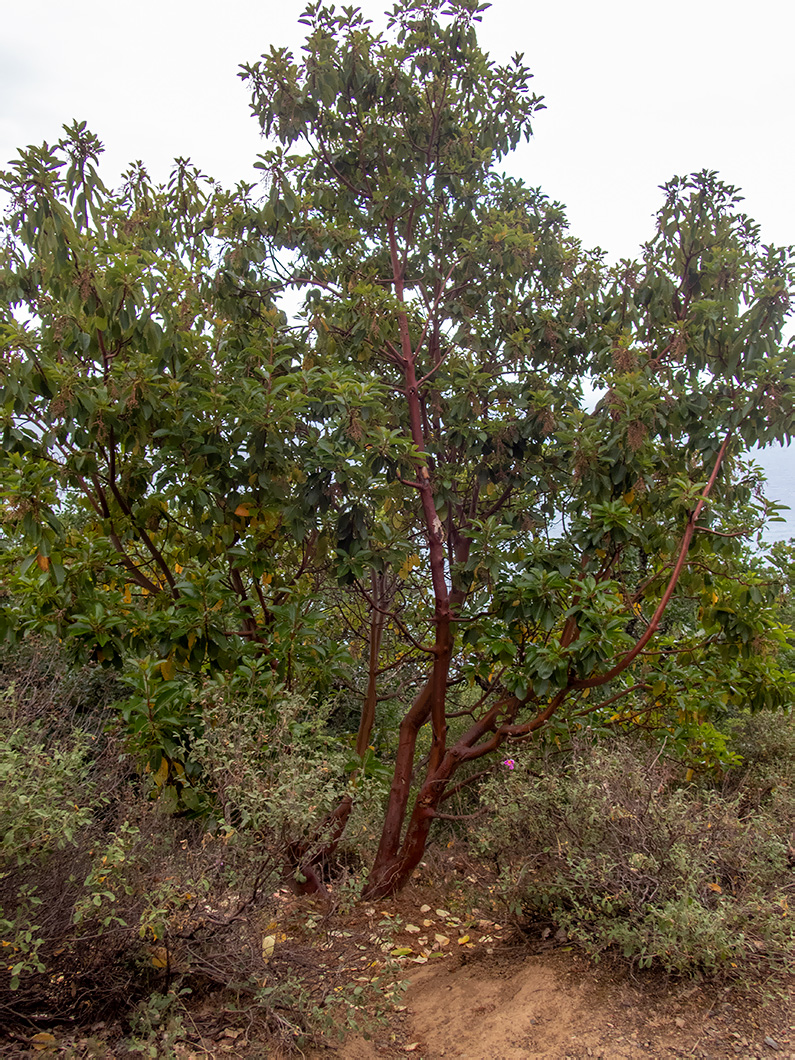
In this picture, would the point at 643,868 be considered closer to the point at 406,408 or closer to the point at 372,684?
the point at 372,684

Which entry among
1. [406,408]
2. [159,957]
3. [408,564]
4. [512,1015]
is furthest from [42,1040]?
[406,408]

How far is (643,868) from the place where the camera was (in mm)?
3309

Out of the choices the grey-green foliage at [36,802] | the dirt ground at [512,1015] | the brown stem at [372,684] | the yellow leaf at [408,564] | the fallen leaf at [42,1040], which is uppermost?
the yellow leaf at [408,564]

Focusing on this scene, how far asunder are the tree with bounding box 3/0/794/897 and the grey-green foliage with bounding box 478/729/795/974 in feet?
1.98

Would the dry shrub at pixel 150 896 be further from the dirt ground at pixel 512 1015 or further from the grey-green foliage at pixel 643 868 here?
the grey-green foliage at pixel 643 868

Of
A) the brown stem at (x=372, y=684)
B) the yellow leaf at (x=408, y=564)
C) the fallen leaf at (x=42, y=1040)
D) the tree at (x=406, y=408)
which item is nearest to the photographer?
the fallen leaf at (x=42, y=1040)

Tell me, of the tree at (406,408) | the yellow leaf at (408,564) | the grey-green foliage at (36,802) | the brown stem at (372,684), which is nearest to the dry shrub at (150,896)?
the grey-green foliage at (36,802)

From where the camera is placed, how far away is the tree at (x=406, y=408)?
3.76m

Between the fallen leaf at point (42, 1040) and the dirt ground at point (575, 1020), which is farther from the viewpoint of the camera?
the dirt ground at point (575, 1020)

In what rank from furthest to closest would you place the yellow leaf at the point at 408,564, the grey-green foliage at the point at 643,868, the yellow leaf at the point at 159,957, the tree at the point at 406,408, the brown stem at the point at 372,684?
1. the brown stem at the point at 372,684
2. the yellow leaf at the point at 408,564
3. the tree at the point at 406,408
4. the grey-green foliage at the point at 643,868
5. the yellow leaf at the point at 159,957

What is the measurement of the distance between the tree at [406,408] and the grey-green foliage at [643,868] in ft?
1.98

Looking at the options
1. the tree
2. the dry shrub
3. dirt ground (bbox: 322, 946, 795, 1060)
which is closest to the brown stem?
the tree

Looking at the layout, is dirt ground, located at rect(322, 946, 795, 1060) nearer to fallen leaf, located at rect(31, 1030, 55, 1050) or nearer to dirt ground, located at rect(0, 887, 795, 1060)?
dirt ground, located at rect(0, 887, 795, 1060)

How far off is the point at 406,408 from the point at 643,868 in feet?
10.9
